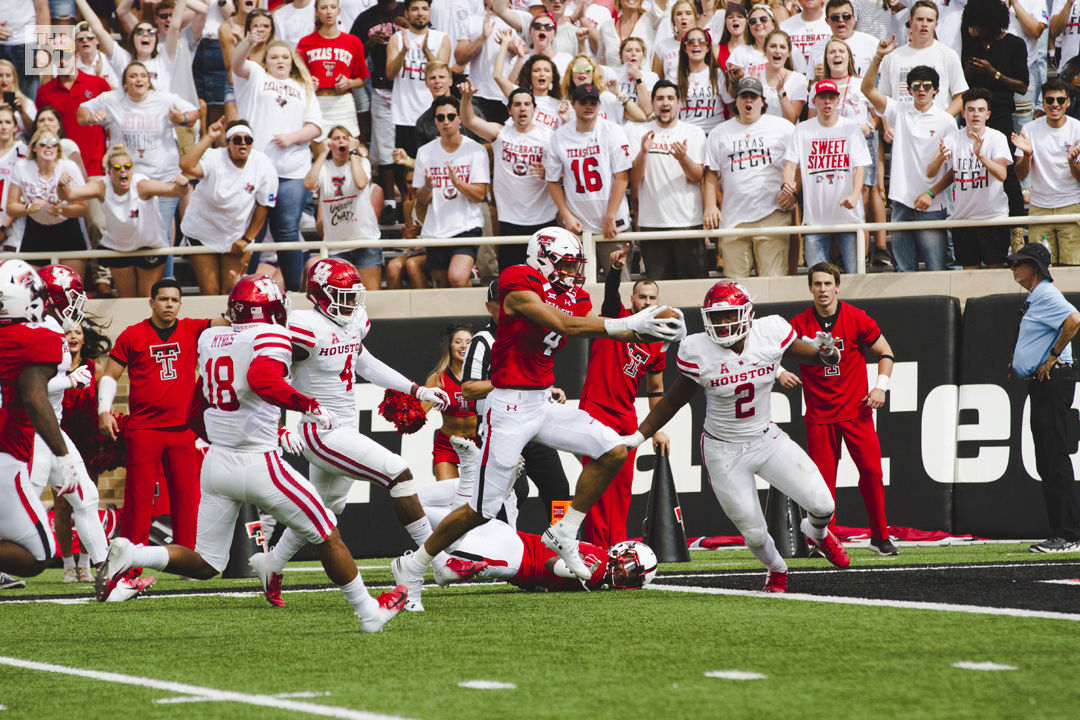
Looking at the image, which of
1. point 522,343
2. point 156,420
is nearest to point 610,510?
point 522,343

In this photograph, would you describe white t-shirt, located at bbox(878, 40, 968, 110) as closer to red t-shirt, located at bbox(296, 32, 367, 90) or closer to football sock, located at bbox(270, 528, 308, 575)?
red t-shirt, located at bbox(296, 32, 367, 90)

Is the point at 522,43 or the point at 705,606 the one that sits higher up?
the point at 522,43

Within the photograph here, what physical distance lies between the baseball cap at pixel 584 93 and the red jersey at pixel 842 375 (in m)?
2.93

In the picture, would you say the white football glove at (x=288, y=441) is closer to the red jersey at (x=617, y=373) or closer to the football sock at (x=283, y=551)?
the football sock at (x=283, y=551)

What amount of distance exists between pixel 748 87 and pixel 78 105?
6549 millimetres

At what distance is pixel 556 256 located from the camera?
7.69 metres

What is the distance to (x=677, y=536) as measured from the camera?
10.1m

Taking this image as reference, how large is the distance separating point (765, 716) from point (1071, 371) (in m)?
6.52

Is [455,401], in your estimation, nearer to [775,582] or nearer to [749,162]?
[775,582]

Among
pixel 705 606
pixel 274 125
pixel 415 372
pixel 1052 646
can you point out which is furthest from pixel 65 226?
pixel 1052 646

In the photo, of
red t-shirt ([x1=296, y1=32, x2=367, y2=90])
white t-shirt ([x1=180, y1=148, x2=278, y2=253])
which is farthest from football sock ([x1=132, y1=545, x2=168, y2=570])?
red t-shirt ([x1=296, y1=32, x2=367, y2=90])

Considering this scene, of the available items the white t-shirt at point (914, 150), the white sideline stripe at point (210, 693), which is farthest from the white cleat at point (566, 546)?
the white t-shirt at point (914, 150)

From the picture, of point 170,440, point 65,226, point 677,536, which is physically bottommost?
point 677,536

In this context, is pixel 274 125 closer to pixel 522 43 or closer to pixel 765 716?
pixel 522 43
